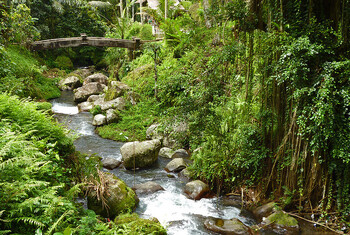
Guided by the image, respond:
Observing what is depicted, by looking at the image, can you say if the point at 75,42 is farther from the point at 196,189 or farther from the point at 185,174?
the point at 196,189

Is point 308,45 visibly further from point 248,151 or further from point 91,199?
point 91,199

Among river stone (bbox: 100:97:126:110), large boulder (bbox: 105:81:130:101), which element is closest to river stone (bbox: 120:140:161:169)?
river stone (bbox: 100:97:126:110)

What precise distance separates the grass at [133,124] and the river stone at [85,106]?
2.82 m

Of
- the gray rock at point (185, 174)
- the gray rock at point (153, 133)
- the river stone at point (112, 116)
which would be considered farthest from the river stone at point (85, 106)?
the gray rock at point (185, 174)

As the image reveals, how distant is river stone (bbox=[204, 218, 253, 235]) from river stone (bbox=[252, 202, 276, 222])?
0.54 m

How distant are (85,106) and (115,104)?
269cm

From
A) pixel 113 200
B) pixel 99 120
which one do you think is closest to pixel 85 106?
pixel 99 120

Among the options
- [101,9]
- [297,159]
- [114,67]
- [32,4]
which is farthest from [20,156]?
[101,9]

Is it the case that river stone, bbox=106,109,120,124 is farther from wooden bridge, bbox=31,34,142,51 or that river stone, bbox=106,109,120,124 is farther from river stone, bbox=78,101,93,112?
wooden bridge, bbox=31,34,142,51

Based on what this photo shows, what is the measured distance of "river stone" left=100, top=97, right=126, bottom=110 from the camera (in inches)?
483

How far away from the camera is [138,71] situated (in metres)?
14.5

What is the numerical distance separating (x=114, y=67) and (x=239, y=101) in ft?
44.1

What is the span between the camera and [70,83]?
59.7 ft

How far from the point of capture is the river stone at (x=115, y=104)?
12258 mm
